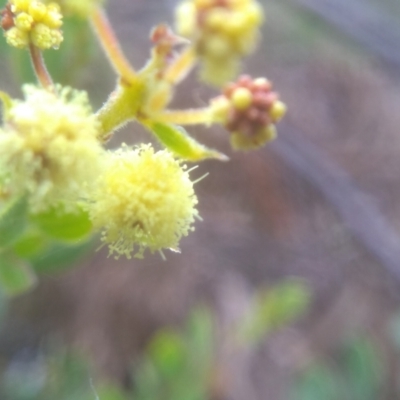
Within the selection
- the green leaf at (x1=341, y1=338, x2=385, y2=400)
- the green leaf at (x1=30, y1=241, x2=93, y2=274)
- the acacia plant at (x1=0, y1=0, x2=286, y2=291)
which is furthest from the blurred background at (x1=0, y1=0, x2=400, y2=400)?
the acacia plant at (x1=0, y1=0, x2=286, y2=291)

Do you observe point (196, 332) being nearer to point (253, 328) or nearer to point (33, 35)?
point (253, 328)

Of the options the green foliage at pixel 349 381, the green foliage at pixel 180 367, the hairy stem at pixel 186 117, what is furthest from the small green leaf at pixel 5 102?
the green foliage at pixel 349 381

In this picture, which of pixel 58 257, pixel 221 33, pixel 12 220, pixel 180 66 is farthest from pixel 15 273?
pixel 221 33

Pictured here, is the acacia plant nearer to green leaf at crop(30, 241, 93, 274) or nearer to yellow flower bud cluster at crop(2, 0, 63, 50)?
yellow flower bud cluster at crop(2, 0, 63, 50)

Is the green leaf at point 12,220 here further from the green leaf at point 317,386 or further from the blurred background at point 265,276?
the green leaf at point 317,386

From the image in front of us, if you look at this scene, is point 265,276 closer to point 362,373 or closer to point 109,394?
point 362,373

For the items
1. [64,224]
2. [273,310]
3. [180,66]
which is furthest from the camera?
[273,310]

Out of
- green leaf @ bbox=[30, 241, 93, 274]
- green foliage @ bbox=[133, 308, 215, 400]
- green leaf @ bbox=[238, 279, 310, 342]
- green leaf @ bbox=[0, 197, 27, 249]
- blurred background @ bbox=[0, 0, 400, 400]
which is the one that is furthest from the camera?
green leaf @ bbox=[238, 279, 310, 342]
